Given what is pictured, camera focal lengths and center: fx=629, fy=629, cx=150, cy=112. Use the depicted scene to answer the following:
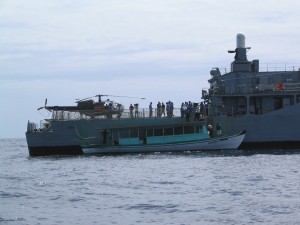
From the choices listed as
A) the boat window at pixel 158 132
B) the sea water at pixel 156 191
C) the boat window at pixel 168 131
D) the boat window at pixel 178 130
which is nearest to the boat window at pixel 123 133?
the boat window at pixel 158 132

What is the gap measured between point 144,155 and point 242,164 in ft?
45.1

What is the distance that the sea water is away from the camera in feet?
79.8

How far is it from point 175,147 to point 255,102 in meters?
9.70

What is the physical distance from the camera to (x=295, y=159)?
151ft

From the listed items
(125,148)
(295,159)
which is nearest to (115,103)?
(125,148)

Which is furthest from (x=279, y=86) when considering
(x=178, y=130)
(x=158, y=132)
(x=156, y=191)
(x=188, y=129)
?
(x=156, y=191)

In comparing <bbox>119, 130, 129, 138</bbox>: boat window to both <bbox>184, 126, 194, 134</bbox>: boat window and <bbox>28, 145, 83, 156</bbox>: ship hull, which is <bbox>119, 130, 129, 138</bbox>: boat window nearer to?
<bbox>28, 145, 83, 156</bbox>: ship hull

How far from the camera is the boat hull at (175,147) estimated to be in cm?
5644

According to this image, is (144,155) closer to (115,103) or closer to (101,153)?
(101,153)

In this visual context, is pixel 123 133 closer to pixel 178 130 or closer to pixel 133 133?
pixel 133 133

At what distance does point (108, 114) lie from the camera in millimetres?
59469

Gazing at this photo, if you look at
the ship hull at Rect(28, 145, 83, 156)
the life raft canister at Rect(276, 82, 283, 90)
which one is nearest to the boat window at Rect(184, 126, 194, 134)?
the life raft canister at Rect(276, 82, 283, 90)

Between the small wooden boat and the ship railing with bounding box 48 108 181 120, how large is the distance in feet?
6.60

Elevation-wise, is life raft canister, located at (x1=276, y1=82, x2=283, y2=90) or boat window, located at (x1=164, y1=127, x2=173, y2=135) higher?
life raft canister, located at (x1=276, y1=82, x2=283, y2=90)
